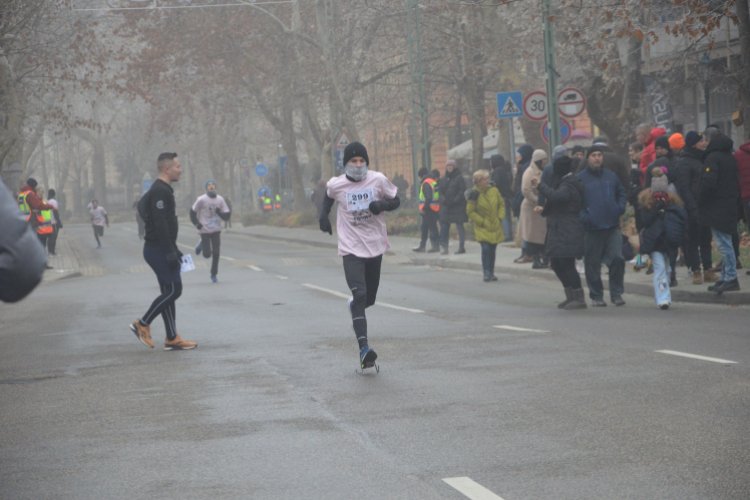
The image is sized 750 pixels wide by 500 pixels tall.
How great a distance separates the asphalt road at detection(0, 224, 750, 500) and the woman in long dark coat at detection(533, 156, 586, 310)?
63 centimetres

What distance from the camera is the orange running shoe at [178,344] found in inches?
403

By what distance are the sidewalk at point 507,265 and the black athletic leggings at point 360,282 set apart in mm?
5727

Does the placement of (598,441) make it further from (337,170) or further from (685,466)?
(337,170)

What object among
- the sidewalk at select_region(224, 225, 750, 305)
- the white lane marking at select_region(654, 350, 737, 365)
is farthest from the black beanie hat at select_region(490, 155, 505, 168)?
the white lane marking at select_region(654, 350, 737, 365)

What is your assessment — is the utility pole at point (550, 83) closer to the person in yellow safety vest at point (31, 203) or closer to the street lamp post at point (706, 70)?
the street lamp post at point (706, 70)

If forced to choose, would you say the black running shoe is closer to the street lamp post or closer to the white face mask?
the white face mask

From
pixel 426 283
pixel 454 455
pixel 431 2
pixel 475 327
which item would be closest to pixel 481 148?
pixel 431 2

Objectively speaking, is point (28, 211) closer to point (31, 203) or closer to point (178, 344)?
point (31, 203)

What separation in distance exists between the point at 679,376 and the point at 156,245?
5.12 metres

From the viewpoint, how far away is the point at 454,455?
5.41 metres

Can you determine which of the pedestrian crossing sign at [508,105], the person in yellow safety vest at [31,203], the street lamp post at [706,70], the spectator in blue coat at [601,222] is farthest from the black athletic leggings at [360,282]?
the person in yellow safety vest at [31,203]

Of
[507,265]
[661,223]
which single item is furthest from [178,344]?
[507,265]

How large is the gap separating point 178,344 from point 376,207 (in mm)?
2977

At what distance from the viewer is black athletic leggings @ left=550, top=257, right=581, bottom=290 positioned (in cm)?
1243
